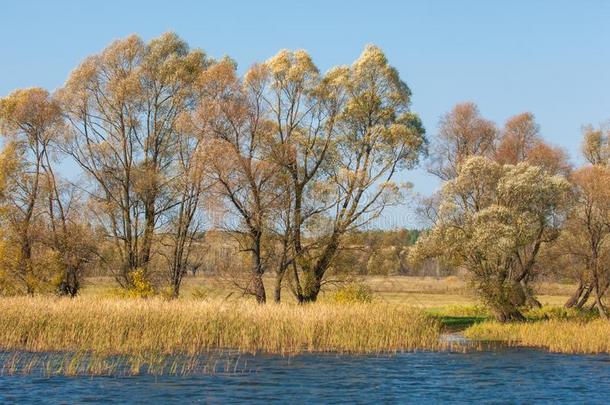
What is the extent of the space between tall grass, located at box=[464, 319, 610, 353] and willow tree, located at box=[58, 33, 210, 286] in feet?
71.9

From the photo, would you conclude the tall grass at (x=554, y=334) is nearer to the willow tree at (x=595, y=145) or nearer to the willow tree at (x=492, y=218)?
the willow tree at (x=492, y=218)

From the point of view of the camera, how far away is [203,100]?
47156 millimetres

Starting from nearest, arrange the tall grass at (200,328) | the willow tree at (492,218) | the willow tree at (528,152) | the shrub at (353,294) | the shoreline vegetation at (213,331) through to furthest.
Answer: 1. the shoreline vegetation at (213,331)
2. the tall grass at (200,328)
3. the shrub at (353,294)
4. the willow tree at (492,218)
5. the willow tree at (528,152)

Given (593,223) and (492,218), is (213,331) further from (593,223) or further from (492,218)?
(593,223)

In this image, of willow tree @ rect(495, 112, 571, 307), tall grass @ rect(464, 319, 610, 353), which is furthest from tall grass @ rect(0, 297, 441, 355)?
willow tree @ rect(495, 112, 571, 307)

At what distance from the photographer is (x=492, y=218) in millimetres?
42750

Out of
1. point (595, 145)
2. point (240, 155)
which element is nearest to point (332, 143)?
point (240, 155)

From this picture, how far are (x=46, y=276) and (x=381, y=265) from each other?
21.6 metres

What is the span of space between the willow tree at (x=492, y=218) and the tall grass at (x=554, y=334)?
2.48 meters

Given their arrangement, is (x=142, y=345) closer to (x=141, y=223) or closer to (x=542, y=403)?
(x=542, y=403)

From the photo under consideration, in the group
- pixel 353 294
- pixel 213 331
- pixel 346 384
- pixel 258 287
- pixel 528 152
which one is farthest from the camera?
pixel 528 152

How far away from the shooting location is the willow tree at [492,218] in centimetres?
4259

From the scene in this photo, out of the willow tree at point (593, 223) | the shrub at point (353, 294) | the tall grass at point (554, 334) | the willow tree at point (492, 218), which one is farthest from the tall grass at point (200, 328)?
the willow tree at point (593, 223)

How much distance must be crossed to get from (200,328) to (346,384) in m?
9.18
